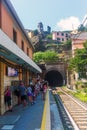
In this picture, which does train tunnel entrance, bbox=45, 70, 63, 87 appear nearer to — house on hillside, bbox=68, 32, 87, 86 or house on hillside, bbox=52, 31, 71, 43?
house on hillside, bbox=68, 32, 87, 86

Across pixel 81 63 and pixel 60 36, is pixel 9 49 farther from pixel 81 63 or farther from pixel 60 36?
pixel 60 36

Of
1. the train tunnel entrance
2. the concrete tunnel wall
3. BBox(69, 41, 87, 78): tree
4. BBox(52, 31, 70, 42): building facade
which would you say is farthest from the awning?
BBox(52, 31, 70, 42): building facade

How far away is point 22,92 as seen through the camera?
20891mm

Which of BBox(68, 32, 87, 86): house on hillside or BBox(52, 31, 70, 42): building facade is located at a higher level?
BBox(52, 31, 70, 42): building facade

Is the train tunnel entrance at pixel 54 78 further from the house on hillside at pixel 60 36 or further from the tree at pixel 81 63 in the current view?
the house on hillside at pixel 60 36

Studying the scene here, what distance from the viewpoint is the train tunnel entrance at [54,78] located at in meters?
83.0

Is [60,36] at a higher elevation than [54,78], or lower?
higher

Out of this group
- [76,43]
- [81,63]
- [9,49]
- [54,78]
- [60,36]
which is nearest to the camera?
[9,49]

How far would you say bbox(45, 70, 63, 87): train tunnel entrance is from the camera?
8297 cm

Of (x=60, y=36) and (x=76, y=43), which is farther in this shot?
(x=60, y=36)

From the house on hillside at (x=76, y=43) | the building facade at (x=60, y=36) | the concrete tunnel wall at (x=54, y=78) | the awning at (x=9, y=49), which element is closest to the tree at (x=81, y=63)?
the house on hillside at (x=76, y=43)

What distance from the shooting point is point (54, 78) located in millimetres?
85875

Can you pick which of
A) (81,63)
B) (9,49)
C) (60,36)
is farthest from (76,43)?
(60,36)

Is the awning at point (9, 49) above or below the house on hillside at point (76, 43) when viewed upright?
below
